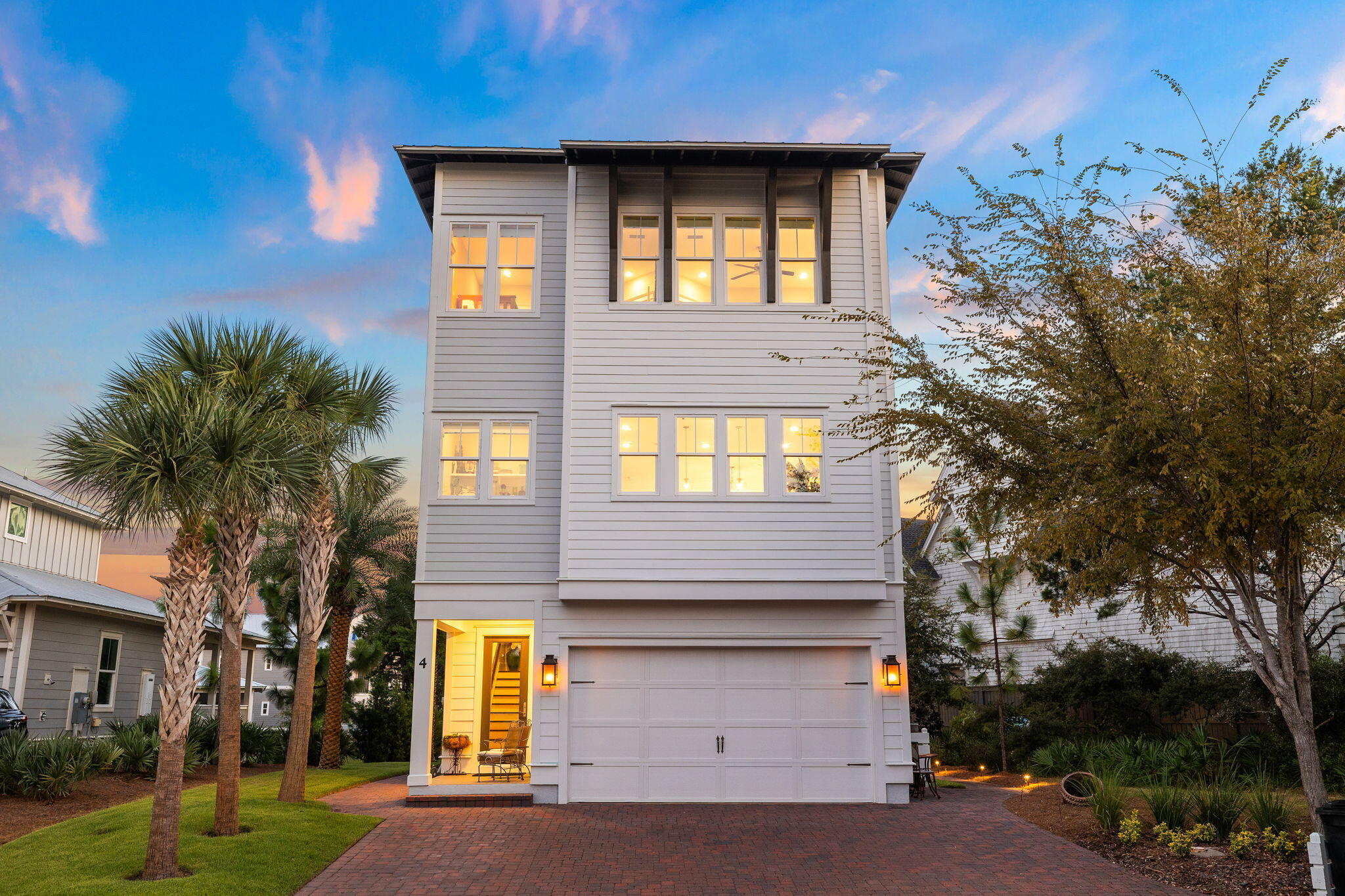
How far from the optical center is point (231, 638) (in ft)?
34.0

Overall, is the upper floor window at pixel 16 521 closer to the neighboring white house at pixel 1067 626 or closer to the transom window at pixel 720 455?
the transom window at pixel 720 455

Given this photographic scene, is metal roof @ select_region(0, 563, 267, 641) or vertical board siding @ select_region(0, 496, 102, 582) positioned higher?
vertical board siding @ select_region(0, 496, 102, 582)

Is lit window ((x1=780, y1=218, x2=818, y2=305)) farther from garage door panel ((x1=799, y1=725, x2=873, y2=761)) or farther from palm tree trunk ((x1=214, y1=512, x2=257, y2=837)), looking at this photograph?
palm tree trunk ((x1=214, y1=512, x2=257, y2=837))

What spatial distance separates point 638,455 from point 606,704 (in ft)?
12.8

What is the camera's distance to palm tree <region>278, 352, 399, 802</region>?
1262 cm

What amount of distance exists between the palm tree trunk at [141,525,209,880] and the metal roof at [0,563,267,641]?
1252 cm

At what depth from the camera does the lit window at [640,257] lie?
51.4ft

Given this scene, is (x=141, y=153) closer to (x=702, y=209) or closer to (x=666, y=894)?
(x=702, y=209)

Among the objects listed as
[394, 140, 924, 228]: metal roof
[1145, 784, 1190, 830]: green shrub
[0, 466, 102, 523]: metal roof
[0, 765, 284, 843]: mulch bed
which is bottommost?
[0, 765, 284, 843]: mulch bed

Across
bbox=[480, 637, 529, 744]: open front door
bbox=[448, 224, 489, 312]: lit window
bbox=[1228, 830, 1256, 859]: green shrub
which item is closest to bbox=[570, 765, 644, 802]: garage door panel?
bbox=[480, 637, 529, 744]: open front door

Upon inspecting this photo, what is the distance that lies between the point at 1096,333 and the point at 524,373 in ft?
29.4

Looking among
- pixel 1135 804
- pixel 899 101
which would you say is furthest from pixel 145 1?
pixel 1135 804

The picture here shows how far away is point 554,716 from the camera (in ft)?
46.9

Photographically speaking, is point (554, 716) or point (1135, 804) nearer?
point (1135, 804)
